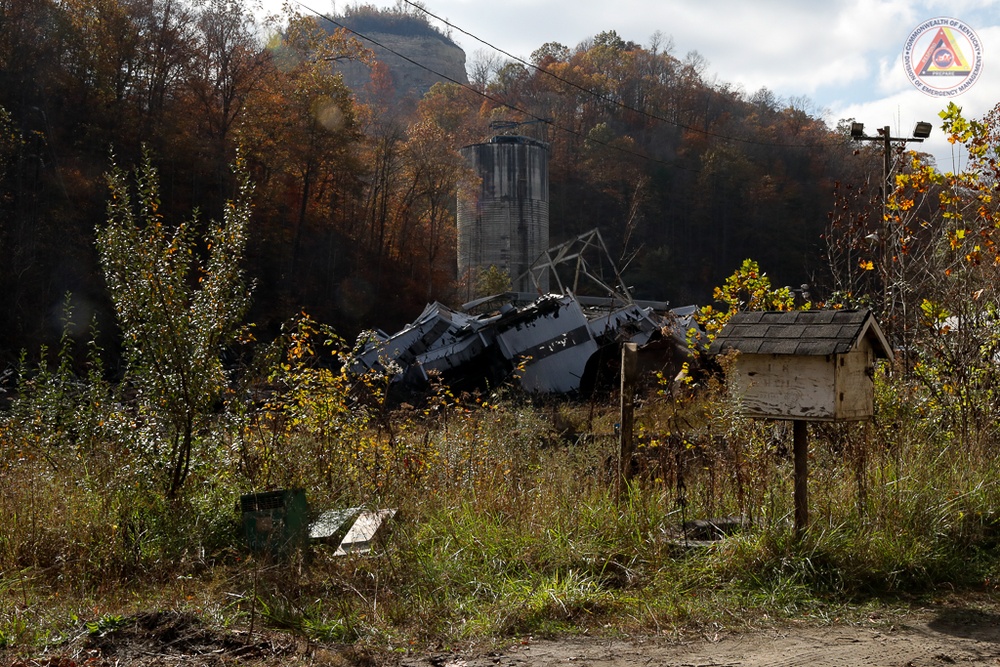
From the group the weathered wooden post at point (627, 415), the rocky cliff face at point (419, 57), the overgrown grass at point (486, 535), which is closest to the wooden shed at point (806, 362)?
the overgrown grass at point (486, 535)

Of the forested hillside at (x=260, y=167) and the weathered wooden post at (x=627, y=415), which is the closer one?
the weathered wooden post at (x=627, y=415)

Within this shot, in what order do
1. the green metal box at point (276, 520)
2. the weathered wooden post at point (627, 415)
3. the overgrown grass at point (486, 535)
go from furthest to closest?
the weathered wooden post at point (627, 415), the green metal box at point (276, 520), the overgrown grass at point (486, 535)

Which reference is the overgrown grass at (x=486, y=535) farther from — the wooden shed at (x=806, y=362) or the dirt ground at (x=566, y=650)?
the wooden shed at (x=806, y=362)

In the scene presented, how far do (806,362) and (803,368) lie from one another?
4cm

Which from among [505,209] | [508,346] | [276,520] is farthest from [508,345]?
[276,520]

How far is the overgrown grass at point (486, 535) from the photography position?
16.1 ft

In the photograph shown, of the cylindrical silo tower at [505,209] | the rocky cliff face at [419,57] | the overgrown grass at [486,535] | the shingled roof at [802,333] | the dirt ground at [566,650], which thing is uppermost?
the rocky cliff face at [419,57]

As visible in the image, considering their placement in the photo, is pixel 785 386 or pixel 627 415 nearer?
pixel 785 386

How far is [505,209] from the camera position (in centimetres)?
3891

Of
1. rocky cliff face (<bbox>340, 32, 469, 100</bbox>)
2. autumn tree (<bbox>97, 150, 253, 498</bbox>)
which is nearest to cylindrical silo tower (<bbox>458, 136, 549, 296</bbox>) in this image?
autumn tree (<bbox>97, 150, 253, 498</bbox>)

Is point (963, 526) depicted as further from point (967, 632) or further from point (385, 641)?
point (385, 641)

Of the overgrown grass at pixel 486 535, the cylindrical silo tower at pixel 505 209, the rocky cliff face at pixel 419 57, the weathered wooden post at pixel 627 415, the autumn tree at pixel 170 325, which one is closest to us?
the overgrown grass at pixel 486 535

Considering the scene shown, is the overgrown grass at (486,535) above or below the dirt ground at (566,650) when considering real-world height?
above

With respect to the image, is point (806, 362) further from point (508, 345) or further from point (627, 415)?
point (508, 345)
